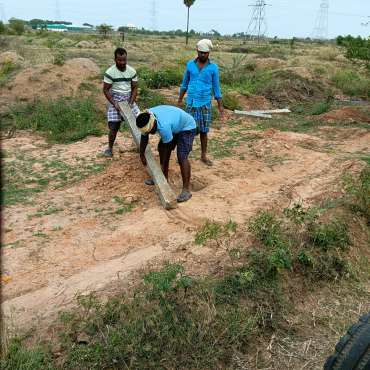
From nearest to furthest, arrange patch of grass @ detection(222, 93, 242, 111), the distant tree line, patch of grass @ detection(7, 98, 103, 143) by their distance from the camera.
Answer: patch of grass @ detection(7, 98, 103, 143) → the distant tree line → patch of grass @ detection(222, 93, 242, 111)

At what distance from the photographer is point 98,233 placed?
4.41m

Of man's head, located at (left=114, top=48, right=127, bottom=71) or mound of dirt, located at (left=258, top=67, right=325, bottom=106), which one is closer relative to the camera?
man's head, located at (left=114, top=48, right=127, bottom=71)

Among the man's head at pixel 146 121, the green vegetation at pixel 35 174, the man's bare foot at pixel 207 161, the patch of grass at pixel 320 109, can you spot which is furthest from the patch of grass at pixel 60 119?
the patch of grass at pixel 320 109

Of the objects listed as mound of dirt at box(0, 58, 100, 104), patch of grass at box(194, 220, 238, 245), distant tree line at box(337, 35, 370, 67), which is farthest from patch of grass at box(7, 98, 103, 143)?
distant tree line at box(337, 35, 370, 67)

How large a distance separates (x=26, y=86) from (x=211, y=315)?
837 centimetres

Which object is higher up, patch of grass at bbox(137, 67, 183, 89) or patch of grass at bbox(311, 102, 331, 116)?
patch of grass at bbox(137, 67, 183, 89)

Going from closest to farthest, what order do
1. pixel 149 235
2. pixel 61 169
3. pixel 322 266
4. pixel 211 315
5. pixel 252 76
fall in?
pixel 211 315 < pixel 322 266 < pixel 149 235 < pixel 61 169 < pixel 252 76

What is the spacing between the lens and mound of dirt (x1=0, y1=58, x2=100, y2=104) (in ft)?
31.8

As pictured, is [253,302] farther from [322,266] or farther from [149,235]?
[149,235]

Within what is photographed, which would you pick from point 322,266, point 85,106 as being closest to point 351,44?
point 85,106

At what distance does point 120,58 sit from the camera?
592 centimetres

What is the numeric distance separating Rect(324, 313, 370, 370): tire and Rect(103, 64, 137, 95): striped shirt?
4614mm

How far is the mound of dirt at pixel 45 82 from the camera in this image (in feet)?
31.8

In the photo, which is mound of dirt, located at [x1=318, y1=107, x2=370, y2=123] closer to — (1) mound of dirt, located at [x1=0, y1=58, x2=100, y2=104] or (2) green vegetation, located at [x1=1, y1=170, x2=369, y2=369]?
(1) mound of dirt, located at [x1=0, y1=58, x2=100, y2=104]
